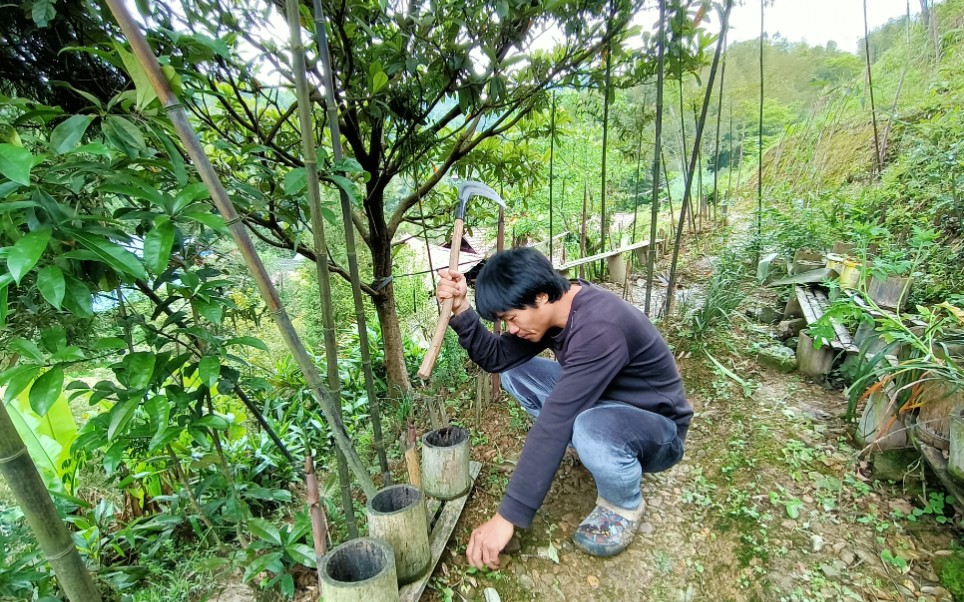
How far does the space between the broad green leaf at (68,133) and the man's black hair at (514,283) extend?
1054 mm

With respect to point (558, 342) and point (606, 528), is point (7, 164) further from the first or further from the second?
point (606, 528)

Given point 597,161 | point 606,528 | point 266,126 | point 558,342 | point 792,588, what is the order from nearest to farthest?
point 792,588 → point 606,528 → point 558,342 → point 266,126 → point 597,161

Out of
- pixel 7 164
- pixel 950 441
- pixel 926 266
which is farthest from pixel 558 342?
pixel 926 266

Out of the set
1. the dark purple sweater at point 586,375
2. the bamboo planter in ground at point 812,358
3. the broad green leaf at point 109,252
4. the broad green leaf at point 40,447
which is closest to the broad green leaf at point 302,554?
the dark purple sweater at point 586,375

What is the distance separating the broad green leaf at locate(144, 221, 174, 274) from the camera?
0.74 meters

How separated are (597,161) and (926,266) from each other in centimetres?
566

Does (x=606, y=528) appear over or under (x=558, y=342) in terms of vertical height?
under

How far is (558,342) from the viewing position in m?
1.65

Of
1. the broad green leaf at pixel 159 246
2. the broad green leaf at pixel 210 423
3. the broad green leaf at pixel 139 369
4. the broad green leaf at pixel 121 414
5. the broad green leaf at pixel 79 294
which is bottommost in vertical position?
the broad green leaf at pixel 210 423

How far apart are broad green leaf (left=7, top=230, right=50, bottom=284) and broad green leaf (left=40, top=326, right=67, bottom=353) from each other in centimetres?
40

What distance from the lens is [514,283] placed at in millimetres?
1395

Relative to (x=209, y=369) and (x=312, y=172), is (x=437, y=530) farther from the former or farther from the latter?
(x=312, y=172)

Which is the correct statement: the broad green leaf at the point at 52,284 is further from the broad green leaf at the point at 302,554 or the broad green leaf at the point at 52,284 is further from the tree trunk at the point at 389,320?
the tree trunk at the point at 389,320

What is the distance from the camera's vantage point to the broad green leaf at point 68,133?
2.30 feet
